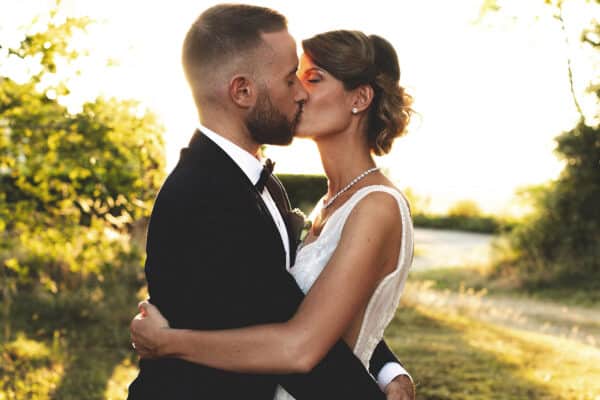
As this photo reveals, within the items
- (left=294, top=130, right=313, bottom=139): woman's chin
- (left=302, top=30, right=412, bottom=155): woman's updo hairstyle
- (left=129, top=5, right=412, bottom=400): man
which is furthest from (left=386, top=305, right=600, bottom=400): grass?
(left=129, top=5, right=412, bottom=400): man

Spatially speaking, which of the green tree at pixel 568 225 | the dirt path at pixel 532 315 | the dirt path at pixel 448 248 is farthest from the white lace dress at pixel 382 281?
the dirt path at pixel 448 248

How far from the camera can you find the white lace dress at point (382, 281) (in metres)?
2.63

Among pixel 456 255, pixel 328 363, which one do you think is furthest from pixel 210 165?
pixel 456 255

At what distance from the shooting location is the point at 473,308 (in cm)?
1184

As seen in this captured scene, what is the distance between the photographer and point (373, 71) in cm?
297

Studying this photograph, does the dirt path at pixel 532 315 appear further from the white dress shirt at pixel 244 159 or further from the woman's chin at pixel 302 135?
the white dress shirt at pixel 244 159

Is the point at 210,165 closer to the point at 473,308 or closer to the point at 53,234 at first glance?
the point at 53,234

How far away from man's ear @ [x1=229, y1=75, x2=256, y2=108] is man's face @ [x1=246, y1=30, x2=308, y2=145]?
24mm

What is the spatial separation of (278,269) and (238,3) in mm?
895

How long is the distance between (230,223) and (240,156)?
0.29 meters

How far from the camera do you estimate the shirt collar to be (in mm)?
2309

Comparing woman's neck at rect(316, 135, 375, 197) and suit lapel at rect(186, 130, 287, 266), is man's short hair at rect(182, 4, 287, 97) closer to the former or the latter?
suit lapel at rect(186, 130, 287, 266)

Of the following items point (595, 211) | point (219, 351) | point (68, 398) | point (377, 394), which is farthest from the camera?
point (595, 211)

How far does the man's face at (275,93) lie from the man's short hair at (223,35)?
45mm
